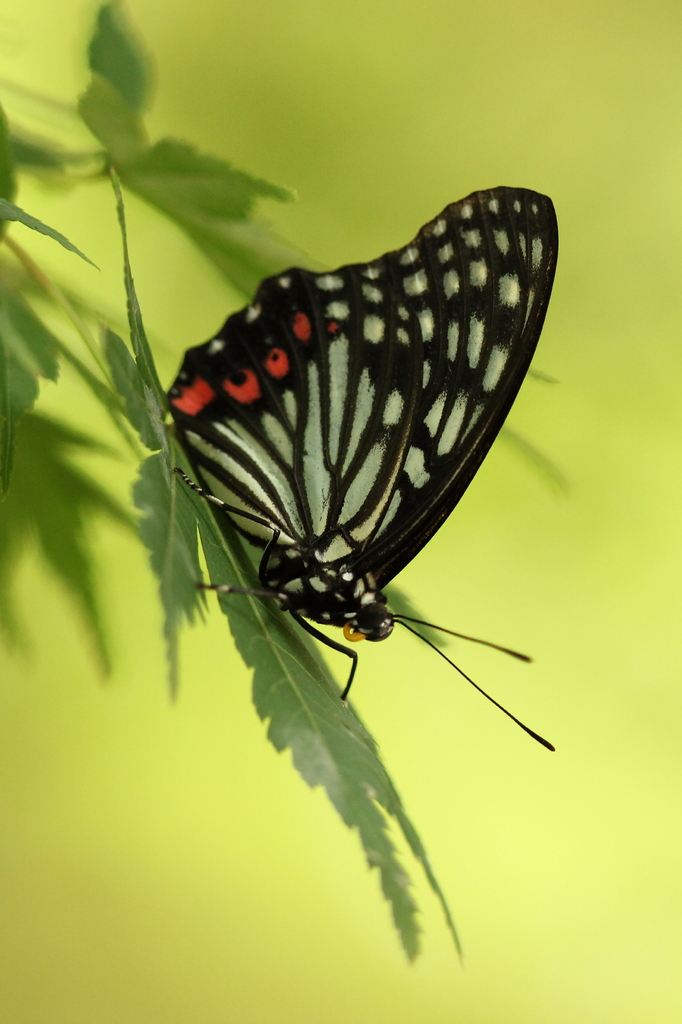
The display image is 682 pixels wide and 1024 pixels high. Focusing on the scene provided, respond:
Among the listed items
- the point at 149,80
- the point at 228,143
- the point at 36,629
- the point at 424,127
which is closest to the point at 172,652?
the point at 149,80

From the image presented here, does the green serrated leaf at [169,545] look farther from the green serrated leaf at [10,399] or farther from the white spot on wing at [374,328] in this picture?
the white spot on wing at [374,328]

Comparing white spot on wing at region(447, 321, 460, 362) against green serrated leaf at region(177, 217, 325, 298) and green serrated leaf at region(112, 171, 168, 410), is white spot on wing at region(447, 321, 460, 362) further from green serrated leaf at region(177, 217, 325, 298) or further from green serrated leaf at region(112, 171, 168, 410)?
green serrated leaf at region(112, 171, 168, 410)

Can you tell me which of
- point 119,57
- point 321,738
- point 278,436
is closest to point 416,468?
point 278,436

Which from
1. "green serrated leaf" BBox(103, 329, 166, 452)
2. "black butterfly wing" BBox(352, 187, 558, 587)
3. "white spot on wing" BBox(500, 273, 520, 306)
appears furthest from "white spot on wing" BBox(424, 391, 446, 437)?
"green serrated leaf" BBox(103, 329, 166, 452)

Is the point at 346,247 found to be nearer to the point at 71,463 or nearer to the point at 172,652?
the point at 71,463

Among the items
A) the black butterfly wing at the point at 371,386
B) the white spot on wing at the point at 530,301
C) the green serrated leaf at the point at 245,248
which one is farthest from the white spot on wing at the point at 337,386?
the white spot on wing at the point at 530,301
